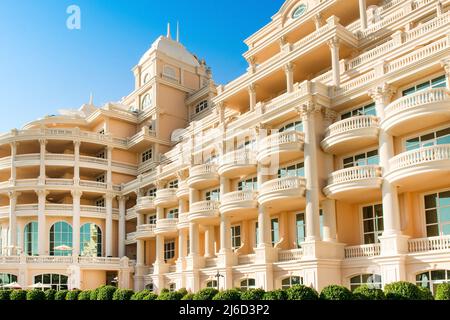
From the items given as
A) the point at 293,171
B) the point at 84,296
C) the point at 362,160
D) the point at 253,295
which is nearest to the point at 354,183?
the point at 362,160

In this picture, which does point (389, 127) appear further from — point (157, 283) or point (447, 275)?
point (157, 283)

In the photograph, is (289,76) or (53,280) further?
(53,280)

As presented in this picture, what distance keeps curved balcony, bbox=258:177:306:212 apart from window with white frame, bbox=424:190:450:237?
268 inches

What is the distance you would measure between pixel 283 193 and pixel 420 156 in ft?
27.7

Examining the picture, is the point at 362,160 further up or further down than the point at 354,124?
further down

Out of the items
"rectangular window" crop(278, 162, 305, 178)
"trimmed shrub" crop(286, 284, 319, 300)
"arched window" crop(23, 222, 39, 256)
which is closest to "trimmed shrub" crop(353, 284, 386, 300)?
"trimmed shrub" crop(286, 284, 319, 300)

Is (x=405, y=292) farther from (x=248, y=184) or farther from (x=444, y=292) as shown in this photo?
(x=248, y=184)

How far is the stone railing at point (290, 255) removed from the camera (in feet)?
97.8

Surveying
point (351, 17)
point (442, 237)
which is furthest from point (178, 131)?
point (442, 237)

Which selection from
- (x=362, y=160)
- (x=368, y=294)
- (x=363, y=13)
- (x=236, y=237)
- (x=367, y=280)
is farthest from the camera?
(x=236, y=237)

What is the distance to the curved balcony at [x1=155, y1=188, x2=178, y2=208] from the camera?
1695 inches

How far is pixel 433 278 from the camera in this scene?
2380 cm

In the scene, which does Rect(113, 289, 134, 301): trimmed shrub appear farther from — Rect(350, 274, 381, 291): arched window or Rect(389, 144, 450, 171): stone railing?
Rect(389, 144, 450, 171): stone railing

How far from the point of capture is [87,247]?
49.3m
